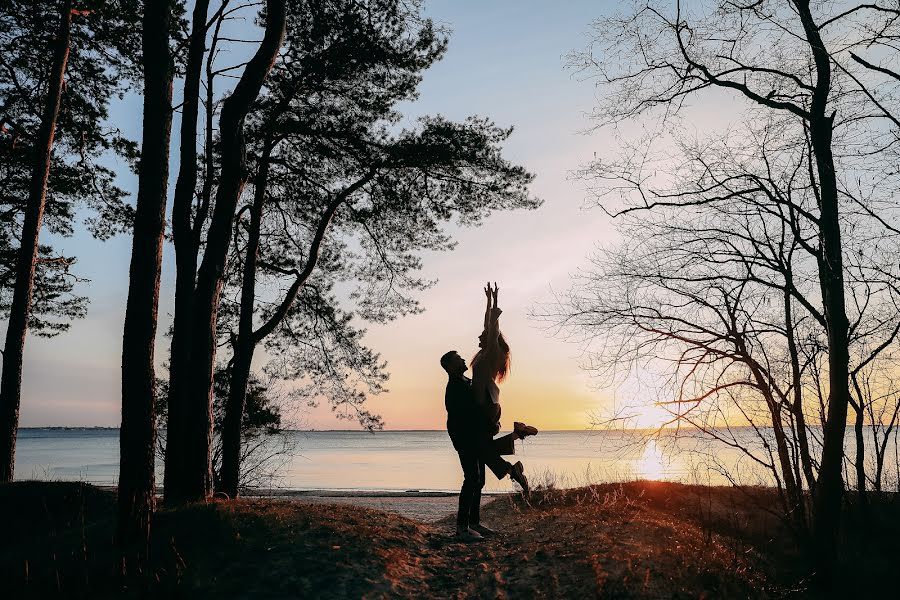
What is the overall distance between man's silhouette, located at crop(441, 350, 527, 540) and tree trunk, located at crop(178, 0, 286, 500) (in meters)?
3.44

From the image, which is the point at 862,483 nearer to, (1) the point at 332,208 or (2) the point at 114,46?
(1) the point at 332,208

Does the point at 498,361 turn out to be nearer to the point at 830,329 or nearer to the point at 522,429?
the point at 522,429

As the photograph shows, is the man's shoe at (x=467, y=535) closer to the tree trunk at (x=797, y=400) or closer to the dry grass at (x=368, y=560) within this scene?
the dry grass at (x=368, y=560)

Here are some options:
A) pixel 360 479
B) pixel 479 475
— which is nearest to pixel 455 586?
pixel 479 475

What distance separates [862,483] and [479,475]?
864 cm

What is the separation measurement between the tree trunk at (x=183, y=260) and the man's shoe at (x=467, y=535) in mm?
3914

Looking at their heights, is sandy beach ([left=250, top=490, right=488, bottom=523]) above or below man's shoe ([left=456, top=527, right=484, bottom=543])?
below

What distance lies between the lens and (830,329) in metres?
8.79

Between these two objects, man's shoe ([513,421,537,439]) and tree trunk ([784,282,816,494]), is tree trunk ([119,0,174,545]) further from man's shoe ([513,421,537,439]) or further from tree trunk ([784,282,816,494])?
tree trunk ([784,282,816,494])

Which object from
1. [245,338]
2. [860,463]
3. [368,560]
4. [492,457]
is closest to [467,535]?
[492,457]

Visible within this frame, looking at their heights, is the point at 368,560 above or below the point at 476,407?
below

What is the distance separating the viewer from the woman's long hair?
27.4ft

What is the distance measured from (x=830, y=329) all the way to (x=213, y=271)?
8962mm

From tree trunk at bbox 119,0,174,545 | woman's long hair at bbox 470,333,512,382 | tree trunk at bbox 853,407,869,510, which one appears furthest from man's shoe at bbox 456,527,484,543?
tree trunk at bbox 853,407,869,510
